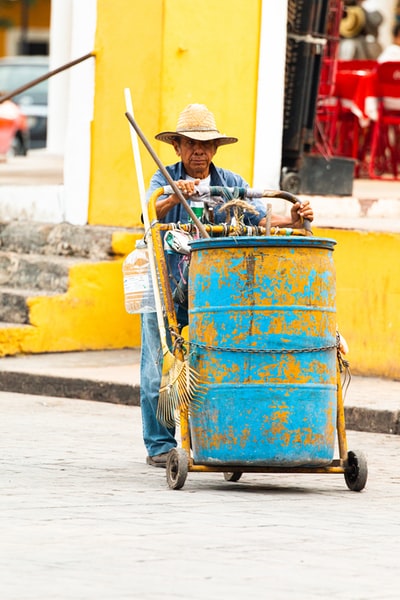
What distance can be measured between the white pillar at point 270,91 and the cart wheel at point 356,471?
18.6ft

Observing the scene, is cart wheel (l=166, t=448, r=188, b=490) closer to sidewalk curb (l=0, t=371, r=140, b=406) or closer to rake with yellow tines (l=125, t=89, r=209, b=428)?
rake with yellow tines (l=125, t=89, r=209, b=428)

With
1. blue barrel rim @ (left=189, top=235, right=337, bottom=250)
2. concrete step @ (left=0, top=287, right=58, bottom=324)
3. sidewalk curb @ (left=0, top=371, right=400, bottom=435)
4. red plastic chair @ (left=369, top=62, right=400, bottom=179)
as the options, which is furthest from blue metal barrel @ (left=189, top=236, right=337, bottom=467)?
red plastic chair @ (left=369, top=62, right=400, bottom=179)

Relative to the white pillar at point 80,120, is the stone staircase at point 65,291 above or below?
below

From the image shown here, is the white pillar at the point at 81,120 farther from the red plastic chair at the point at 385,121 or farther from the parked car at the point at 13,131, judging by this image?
the parked car at the point at 13,131

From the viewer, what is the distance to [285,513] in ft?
21.3

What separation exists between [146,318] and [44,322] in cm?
414

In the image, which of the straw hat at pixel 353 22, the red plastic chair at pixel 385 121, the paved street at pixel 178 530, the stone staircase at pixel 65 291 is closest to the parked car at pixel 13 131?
the straw hat at pixel 353 22

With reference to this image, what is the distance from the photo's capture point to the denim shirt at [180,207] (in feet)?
24.8

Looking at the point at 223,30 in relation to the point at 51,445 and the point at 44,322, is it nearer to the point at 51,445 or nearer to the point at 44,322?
the point at 44,322

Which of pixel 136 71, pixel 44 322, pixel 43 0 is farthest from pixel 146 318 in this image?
pixel 43 0

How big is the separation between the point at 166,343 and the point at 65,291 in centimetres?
475

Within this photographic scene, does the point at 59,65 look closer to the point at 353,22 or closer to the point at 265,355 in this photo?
the point at 353,22

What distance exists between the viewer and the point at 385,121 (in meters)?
16.7

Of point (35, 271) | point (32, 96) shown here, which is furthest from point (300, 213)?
point (32, 96)
